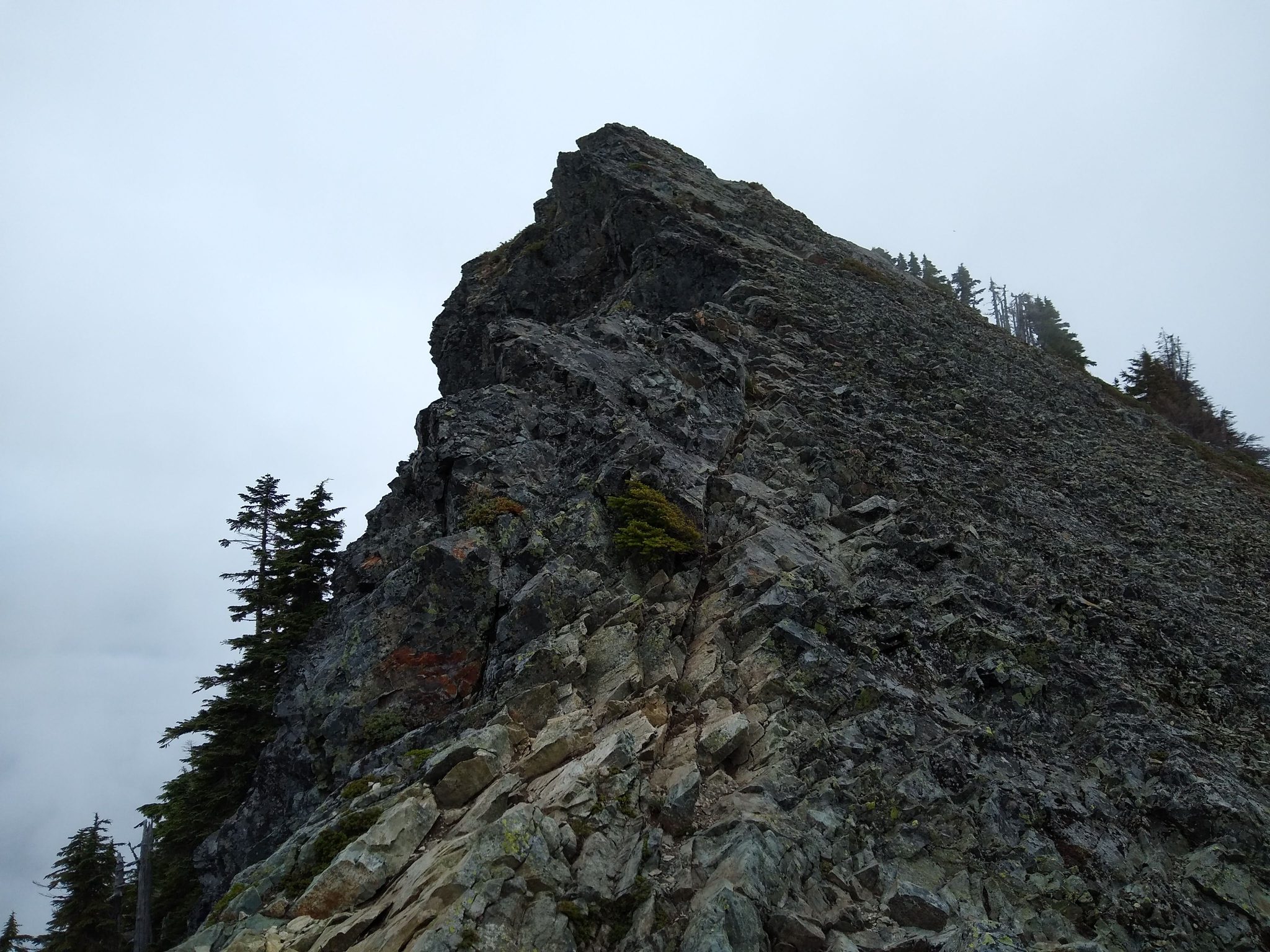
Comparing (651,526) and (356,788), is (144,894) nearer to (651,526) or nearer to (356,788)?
(356,788)

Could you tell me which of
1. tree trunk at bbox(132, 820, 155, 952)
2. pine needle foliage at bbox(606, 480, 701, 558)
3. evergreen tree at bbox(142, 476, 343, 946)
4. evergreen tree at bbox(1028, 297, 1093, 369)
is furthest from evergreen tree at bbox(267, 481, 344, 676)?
evergreen tree at bbox(1028, 297, 1093, 369)

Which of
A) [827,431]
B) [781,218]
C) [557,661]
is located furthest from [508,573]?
[781,218]

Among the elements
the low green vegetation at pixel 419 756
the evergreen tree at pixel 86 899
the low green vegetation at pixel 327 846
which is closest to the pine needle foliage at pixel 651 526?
the low green vegetation at pixel 419 756

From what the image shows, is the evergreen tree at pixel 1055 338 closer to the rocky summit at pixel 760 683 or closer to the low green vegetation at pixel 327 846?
the rocky summit at pixel 760 683

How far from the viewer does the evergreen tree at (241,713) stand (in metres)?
23.4

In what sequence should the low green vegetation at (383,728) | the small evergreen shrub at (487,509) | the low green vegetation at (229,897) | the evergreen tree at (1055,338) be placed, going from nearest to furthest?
the low green vegetation at (229,897), the low green vegetation at (383,728), the small evergreen shrub at (487,509), the evergreen tree at (1055,338)

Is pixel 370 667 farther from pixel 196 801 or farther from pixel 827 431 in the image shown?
pixel 827 431

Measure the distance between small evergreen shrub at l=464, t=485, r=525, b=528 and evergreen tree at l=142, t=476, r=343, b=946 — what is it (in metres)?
10.6

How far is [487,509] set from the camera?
1983 cm

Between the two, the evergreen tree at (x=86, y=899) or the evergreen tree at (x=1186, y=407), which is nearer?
the evergreen tree at (x=86, y=899)

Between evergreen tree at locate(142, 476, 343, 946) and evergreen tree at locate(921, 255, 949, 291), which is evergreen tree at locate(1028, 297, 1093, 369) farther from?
evergreen tree at locate(142, 476, 343, 946)

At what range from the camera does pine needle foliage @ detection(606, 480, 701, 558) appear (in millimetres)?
17500

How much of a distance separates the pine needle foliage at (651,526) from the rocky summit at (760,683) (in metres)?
0.10

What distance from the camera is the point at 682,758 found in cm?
1248
